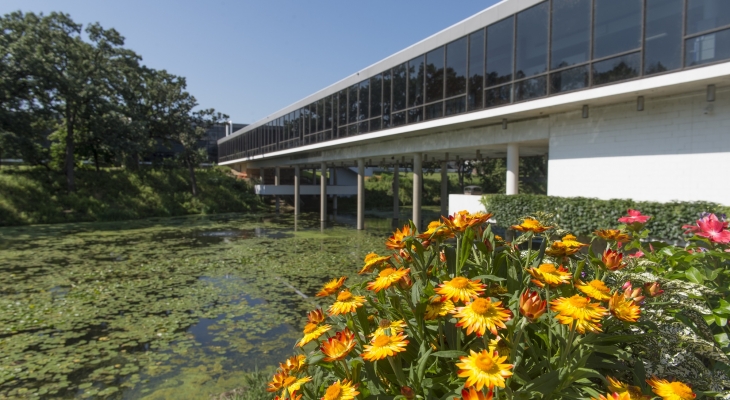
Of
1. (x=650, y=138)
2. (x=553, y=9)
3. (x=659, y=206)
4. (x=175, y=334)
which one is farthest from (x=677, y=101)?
(x=175, y=334)

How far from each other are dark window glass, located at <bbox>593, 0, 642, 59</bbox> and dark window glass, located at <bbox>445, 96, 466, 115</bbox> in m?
4.28

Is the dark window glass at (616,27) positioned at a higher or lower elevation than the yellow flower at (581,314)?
higher

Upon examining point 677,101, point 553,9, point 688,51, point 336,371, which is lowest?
point 336,371

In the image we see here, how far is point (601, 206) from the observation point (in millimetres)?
9367

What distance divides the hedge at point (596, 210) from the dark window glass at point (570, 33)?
3369 millimetres

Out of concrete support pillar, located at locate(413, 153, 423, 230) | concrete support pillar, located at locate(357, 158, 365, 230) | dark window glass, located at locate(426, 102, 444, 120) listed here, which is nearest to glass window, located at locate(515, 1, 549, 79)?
dark window glass, located at locate(426, 102, 444, 120)

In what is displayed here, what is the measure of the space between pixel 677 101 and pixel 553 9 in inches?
143

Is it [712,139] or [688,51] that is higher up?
[688,51]

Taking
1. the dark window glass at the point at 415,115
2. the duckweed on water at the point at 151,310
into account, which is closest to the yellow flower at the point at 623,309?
the duckweed on water at the point at 151,310

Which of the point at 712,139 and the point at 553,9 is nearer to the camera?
the point at 712,139

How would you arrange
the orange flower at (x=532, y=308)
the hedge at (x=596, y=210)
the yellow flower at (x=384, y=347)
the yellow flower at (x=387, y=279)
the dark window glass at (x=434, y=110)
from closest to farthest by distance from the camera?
the orange flower at (x=532, y=308)
the yellow flower at (x=384, y=347)
the yellow flower at (x=387, y=279)
the hedge at (x=596, y=210)
the dark window glass at (x=434, y=110)

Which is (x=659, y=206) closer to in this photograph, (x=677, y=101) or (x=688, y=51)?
(x=677, y=101)

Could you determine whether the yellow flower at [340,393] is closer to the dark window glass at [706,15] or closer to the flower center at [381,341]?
the flower center at [381,341]

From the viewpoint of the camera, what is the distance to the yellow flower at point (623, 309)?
162 centimetres
